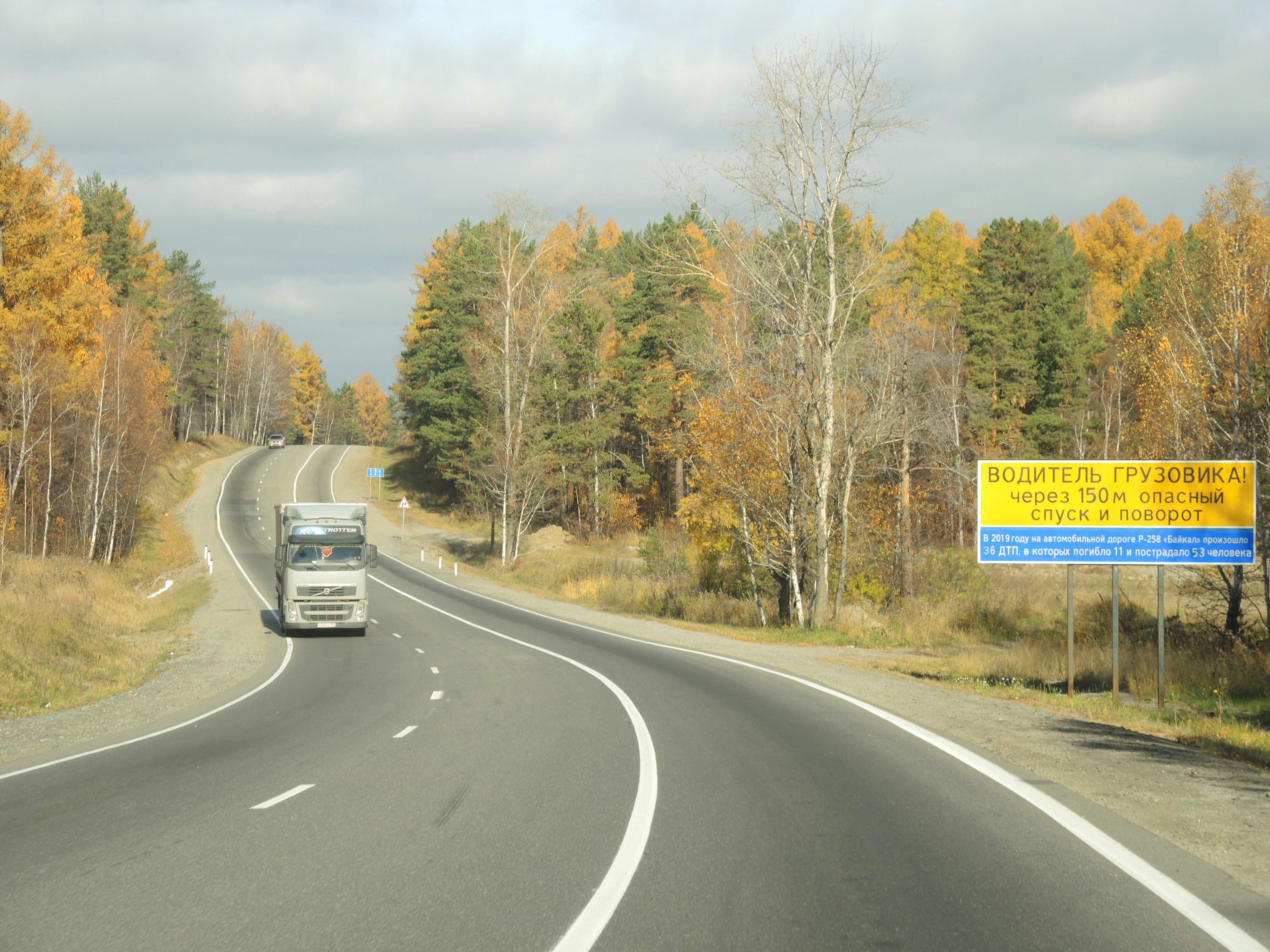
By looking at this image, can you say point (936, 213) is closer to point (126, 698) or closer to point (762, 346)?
point (762, 346)

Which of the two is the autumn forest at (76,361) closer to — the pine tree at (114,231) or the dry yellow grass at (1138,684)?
the pine tree at (114,231)

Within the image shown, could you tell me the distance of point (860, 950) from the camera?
14.8ft

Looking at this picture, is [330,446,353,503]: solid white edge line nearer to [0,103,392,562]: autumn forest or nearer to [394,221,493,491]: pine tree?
[394,221,493,491]: pine tree

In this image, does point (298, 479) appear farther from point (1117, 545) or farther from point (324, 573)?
point (1117, 545)

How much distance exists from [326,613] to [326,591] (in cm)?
59

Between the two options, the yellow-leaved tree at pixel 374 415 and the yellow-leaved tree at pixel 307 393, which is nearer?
the yellow-leaved tree at pixel 307 393

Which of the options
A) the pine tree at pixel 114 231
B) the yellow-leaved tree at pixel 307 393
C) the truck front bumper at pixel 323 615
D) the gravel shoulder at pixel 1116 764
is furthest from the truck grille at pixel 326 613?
the yellow-leaved tree at pixel 307 393

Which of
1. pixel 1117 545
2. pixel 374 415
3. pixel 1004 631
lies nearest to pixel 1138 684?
pixel 1117 545

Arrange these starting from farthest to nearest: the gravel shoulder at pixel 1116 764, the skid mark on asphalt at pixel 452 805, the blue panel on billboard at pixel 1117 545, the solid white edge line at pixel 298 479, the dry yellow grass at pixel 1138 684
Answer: the solid white edge line at pixel 298 479, the blue panel on billboard at pixel 1117 545, the dry yellow grass at pixel 1138 684, the skid mark on asphalt at pixel 452 805, the gravel shoulder at pixel 1116 764

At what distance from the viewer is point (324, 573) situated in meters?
25.4

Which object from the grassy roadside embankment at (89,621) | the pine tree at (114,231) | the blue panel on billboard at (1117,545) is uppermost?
the pine tree at (114,231)

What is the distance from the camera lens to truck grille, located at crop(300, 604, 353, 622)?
25.4 m

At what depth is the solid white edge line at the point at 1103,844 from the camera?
4676 mm

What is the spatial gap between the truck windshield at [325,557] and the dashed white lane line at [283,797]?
17.9 meters
